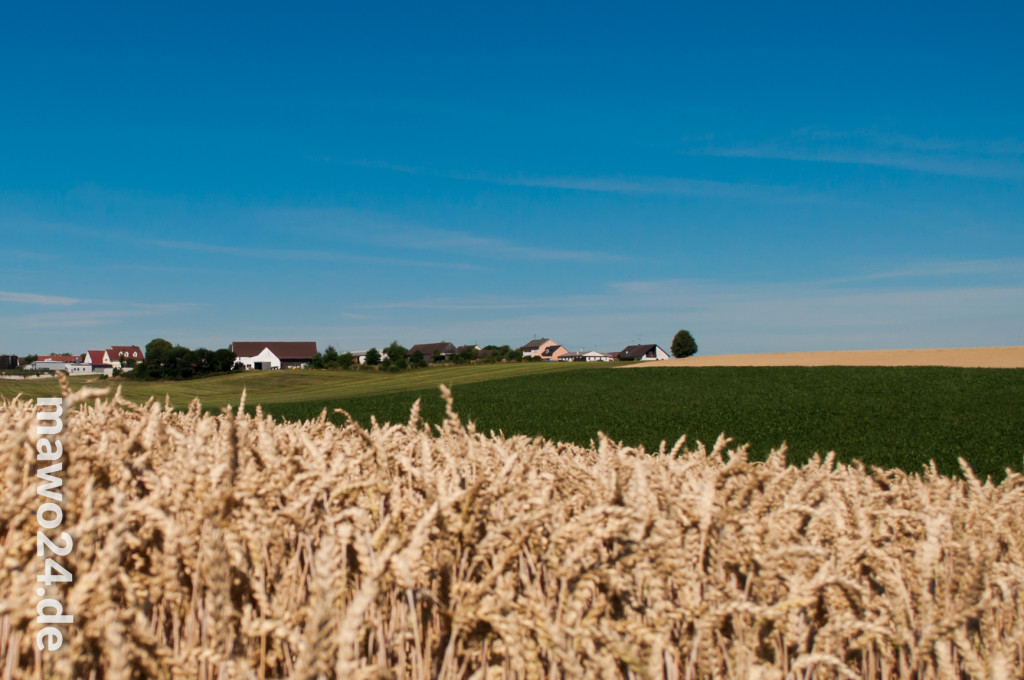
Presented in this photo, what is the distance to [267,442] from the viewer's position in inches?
106

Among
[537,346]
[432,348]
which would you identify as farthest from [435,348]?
[537,346]

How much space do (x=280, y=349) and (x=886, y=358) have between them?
11765cm

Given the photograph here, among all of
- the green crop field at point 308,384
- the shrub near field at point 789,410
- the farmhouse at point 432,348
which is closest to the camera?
the shrub near field at point 789,410

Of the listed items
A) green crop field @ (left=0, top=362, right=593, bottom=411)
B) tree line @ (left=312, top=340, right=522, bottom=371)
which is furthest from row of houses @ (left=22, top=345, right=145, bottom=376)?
green crop field @ (left=0, top=362, right=593, bottom=411)

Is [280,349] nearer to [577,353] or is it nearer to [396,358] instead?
[396,358]

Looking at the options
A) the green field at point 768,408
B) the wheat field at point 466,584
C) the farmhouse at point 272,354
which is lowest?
the green field at point 768,408

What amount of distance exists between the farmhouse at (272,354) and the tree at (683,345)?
74056 millimetres

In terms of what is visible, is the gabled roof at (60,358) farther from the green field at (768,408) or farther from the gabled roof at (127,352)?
the green field at (768,408)

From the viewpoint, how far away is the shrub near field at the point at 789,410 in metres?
17.5

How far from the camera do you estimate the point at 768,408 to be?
86.7 feet

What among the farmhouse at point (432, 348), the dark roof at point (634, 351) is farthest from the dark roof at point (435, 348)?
the dark roof at point (634, 351)

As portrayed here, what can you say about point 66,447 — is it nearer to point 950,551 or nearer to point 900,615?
point 900,615

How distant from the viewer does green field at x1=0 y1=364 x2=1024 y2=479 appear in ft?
58.3

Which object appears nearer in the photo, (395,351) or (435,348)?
(395,351)
